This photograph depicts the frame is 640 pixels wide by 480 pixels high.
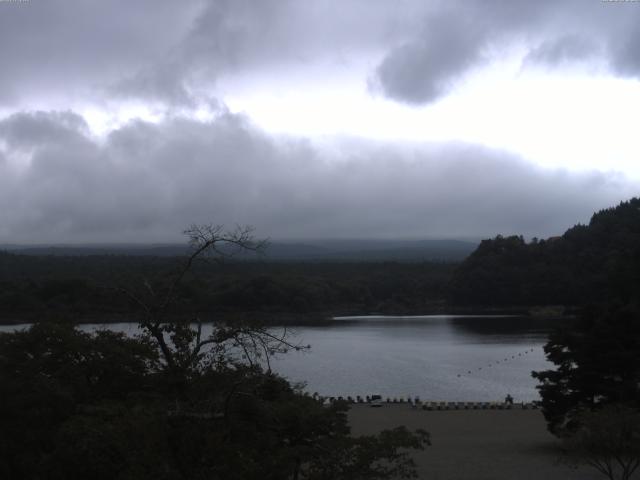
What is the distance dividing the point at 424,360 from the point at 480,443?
69.3 feet

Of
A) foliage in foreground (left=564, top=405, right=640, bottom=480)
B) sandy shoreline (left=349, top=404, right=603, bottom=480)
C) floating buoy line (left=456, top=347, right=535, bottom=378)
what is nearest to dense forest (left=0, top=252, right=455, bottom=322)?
floating buoy line (left=456, top=347, right=535, bottom=378)

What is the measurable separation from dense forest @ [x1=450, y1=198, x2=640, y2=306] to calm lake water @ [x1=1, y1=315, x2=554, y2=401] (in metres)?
8.72

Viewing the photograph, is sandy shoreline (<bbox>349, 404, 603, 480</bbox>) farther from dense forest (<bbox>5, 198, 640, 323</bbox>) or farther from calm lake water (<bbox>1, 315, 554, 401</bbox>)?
dense forest (<bbox>5, 198, 640, 323</bbox>)

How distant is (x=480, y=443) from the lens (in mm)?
18953

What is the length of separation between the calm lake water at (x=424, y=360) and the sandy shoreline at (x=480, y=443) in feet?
17.1

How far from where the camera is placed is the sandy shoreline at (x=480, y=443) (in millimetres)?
15336

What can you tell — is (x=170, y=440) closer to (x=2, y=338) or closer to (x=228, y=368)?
(x=228, y=368)

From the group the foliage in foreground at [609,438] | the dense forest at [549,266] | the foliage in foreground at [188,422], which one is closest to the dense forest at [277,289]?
the dense forest at [549,266]

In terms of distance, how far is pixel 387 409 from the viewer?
82.2 feet

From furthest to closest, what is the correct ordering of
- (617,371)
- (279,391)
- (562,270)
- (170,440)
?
(562,270) → (617,371) → (279,391) → (170,440)

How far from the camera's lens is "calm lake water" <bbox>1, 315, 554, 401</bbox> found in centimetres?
3148

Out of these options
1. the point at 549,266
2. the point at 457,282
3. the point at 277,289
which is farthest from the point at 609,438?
the point at 457,282

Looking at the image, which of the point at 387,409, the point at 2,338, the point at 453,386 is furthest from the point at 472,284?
the point at 2,338

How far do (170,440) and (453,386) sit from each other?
26.9m
